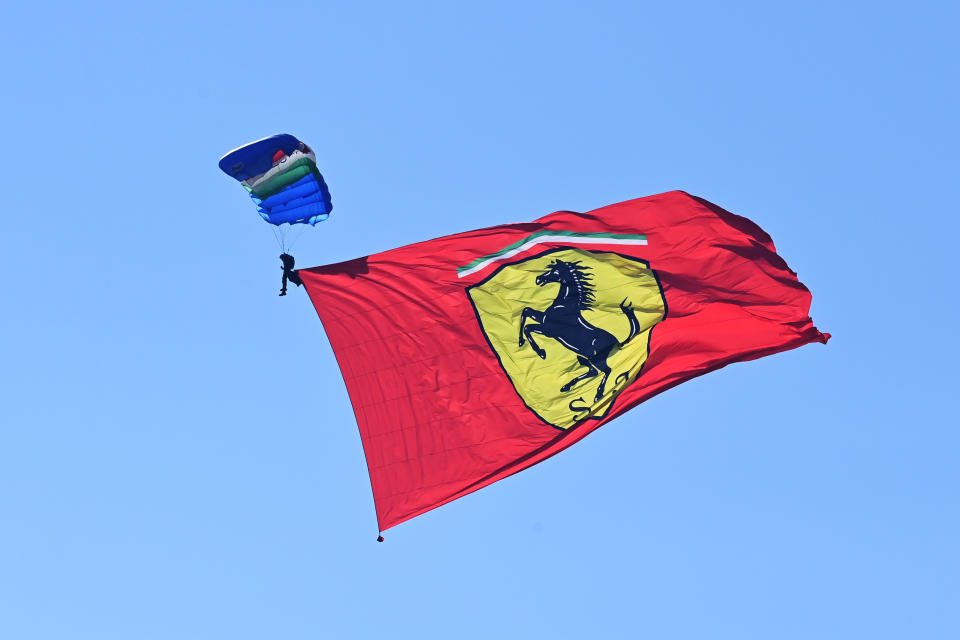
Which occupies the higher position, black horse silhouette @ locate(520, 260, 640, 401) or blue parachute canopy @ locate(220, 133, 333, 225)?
blue parachute canopy @ locate(220, 133, 333, 225)

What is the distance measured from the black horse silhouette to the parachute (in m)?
3.55

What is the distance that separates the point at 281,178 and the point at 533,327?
4373mm

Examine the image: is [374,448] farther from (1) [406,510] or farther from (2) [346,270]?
(2) [346,270]

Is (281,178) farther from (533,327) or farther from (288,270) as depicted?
(533,327)

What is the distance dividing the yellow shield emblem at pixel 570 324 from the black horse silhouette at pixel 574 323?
0.01 metres

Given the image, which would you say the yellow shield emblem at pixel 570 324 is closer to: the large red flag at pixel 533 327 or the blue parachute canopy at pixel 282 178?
the large red flag at pixel 533 327

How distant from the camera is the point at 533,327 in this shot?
903 inches

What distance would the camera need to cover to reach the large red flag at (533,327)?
21203 mm

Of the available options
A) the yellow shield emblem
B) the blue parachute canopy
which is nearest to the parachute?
the blue parachute canopy

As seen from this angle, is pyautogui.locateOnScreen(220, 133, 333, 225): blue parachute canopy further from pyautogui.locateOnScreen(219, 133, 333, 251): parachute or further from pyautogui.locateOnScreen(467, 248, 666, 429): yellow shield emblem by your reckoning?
pyautogui.locateOnScreen(467, 248, 666, 429): yellow shield emblem

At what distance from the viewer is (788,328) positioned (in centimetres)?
2294

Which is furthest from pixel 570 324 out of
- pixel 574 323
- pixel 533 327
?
pixel 533 327

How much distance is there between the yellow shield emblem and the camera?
2230cm

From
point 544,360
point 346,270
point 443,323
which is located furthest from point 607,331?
point 346,270
